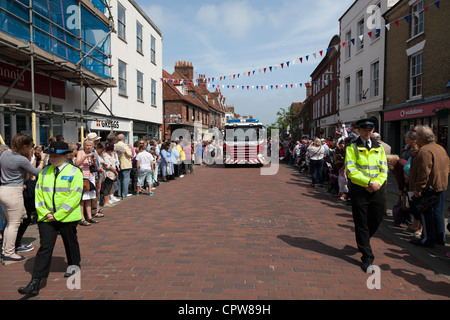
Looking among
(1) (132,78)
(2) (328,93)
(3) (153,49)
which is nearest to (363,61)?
(2) (328,93)

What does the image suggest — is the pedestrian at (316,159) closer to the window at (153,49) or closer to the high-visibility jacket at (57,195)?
the high-visibility jacket at (57,195)

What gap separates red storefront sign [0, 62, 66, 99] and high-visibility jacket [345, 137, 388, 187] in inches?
374

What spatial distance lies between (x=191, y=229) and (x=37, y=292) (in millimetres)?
2792

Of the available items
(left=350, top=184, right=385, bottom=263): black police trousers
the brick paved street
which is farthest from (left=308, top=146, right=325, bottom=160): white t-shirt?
(left=350, top=184, right=385, bottom=263): black police trousers

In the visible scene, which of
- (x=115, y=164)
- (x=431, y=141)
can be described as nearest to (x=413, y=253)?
(x=431, y=141)

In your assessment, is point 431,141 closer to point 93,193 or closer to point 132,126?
point 93,193

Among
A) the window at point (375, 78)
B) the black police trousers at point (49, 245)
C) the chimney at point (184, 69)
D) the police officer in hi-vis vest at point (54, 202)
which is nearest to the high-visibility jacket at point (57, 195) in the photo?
the police officer in hi-vis vest at point (54, 202)

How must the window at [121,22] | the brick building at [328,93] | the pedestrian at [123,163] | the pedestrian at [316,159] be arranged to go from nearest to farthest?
the pedestrian at [123,163] < the pedestrian at [316,159] < the window at [121,22] < the brick building at [328,93]

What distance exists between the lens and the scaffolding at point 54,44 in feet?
27.0

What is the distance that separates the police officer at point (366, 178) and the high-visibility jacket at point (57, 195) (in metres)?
3.57

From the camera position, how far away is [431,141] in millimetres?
4848

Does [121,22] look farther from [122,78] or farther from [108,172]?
[108,172]

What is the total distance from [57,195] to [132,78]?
16.2m

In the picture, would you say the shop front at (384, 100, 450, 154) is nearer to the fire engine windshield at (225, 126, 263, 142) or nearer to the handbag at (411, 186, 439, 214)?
the fire engine windshield at (225, 126, 263, 142)
